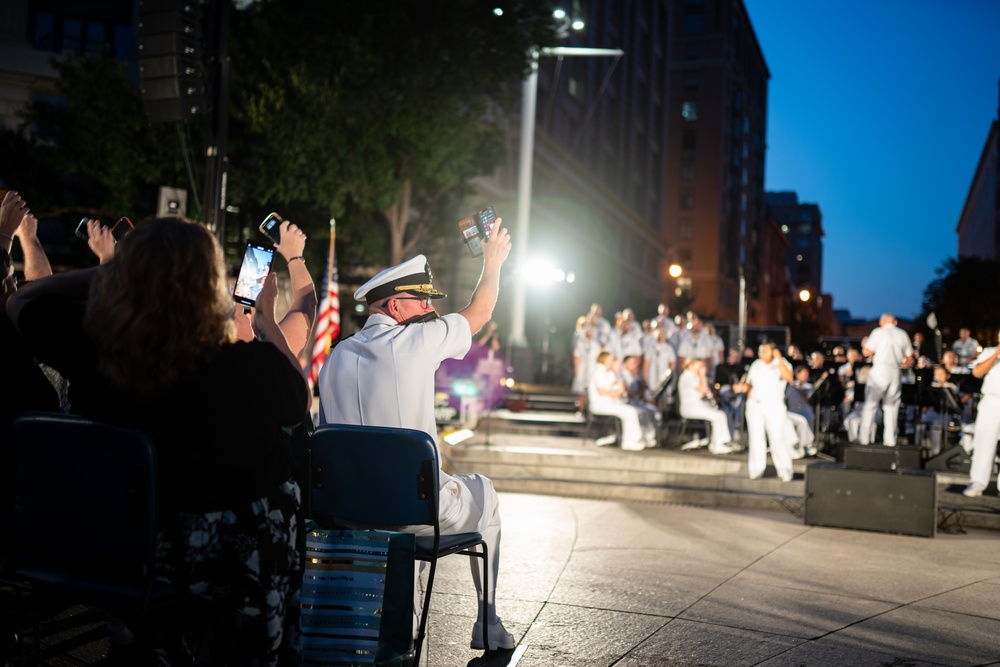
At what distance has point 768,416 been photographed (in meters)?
12.2

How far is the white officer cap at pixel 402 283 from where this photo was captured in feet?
15.0

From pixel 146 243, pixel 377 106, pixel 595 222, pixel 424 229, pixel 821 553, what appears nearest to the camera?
pixel 146 243

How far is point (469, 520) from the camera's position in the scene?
4.47 m

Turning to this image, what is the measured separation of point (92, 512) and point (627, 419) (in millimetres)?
12331

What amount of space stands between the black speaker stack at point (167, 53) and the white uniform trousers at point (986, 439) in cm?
981

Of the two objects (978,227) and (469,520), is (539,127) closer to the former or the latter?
(469,520)

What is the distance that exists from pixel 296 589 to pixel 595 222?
4992 centimetres

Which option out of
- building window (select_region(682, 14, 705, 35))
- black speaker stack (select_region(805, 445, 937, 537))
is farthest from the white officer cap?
building window (select_region(682, 14, 705, 35))

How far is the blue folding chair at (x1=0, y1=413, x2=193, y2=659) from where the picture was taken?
2852 mm

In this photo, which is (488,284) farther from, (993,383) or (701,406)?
(701,406)

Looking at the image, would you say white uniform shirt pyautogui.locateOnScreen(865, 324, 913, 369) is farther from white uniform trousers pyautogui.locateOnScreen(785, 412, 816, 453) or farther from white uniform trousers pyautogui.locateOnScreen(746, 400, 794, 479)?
white uniform trousers pyautogui.locateOnScreen(746, 400, 794, 479)

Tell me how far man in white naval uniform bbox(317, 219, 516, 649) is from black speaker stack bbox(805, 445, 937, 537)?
237 inches

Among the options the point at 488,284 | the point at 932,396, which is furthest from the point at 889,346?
the point at 488,284

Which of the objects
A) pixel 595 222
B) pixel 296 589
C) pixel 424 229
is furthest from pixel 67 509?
pixel 595 222
